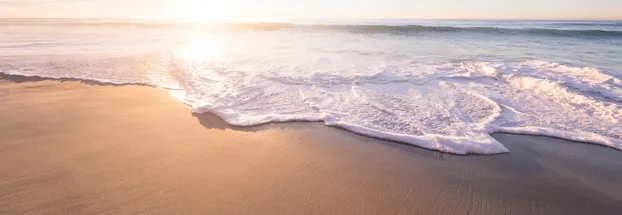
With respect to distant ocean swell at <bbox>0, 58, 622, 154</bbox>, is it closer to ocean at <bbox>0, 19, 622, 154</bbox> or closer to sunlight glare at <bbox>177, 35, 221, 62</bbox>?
ocean at <bbox>0, 19, 622, 154</bbox>

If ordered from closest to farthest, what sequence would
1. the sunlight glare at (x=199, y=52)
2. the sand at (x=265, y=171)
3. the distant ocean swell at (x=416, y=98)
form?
the sand at (x=265, y=171)
the distant ocean swell at (x=416, y=98)
the sunlight glare at (x=199, y=52)

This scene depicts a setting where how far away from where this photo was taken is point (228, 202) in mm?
2363

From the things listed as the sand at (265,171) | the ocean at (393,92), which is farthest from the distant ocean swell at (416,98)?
the sand at (265,171)

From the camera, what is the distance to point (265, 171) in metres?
2.84

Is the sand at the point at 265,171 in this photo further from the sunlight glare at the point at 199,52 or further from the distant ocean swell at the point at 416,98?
the sunlight glare at the point at 199,52

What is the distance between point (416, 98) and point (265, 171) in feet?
10.2

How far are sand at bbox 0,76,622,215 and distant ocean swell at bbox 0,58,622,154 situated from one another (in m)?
0.28

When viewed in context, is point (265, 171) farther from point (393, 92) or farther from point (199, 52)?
point (199, 52)

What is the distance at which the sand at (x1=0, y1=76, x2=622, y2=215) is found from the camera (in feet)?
7.73

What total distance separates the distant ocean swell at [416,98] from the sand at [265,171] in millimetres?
281

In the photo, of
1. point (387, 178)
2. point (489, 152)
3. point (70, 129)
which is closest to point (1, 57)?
point (70, 129)

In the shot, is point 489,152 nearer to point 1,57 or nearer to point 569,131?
point 569,131

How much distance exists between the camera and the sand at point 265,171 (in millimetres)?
2355

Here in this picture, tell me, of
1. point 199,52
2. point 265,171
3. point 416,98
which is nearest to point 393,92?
point 416,98
